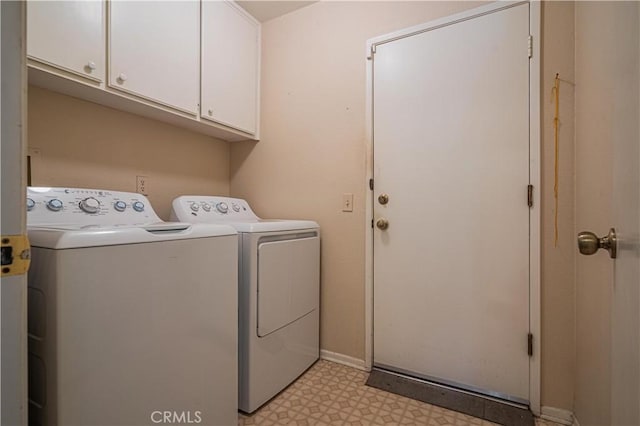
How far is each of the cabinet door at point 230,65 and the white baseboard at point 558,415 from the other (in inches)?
87.8

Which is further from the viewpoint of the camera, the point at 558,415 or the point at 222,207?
the point at 222,207

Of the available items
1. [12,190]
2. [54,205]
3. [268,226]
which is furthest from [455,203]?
[54,205]

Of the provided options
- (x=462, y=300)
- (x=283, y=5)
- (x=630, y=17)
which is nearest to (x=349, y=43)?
(x=283, y=5)

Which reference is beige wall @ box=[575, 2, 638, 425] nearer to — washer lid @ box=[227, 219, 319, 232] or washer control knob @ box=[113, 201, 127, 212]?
washer lid @ box=[227, 219, 319, 232]

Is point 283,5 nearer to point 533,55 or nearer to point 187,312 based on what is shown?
point 533,55

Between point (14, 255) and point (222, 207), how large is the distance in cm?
136

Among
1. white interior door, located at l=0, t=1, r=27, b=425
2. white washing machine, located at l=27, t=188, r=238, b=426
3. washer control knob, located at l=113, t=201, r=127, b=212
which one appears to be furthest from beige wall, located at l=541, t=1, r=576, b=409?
washer control knob, located at l=113, t=201, r=127, b=212

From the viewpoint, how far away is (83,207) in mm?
1241

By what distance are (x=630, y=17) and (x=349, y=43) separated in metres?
1.47

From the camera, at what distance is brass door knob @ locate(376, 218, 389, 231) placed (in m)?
1.74

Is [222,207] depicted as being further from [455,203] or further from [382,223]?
[455,203]

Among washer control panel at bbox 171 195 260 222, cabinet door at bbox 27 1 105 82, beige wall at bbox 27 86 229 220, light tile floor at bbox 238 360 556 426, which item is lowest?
light tile floor at bbox 238 360 556 426

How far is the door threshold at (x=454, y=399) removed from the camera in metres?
1.39

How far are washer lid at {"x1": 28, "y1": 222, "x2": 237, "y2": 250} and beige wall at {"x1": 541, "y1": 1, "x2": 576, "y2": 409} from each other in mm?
1509
